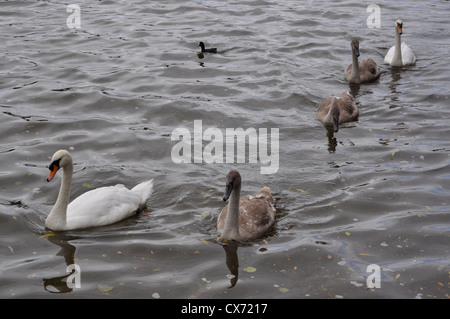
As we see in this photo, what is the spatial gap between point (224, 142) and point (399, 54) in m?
7.32

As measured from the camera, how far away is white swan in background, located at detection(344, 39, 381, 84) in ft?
57.0

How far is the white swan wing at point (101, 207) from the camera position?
10492 millimetres

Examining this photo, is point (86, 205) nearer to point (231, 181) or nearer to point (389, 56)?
point (231, 181)

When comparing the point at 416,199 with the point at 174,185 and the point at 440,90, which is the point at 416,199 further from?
the point at 440,90

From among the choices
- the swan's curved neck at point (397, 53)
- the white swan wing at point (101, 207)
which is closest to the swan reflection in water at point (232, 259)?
the white swan wing at point (101, 207)

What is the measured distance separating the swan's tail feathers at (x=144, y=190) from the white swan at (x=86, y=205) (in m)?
0.09

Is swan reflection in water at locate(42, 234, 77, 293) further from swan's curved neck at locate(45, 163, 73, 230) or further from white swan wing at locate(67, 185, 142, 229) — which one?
white swan wing at locate(67, 185, 142, 229)

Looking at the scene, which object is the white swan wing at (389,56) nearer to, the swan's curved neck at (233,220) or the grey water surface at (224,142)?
the grey water surface at (224,142)

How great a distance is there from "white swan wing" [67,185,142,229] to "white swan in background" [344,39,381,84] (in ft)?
28.2

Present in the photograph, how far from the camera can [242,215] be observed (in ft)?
34.3

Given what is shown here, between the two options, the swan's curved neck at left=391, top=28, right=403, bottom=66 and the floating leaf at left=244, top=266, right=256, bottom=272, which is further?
the swan's curved neck at left=391, top=28, right=403, bottom=66

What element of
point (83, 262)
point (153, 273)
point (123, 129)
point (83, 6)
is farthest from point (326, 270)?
point (83, 6)

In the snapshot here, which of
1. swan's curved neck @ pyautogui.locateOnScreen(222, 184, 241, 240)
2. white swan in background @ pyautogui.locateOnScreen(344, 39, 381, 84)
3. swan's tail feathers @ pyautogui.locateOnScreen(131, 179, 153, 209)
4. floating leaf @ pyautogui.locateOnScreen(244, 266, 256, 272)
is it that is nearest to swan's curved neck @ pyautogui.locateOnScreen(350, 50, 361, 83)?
white swan in background @ pyautogui.locateOnScreen(344, 39, 381, 84)
